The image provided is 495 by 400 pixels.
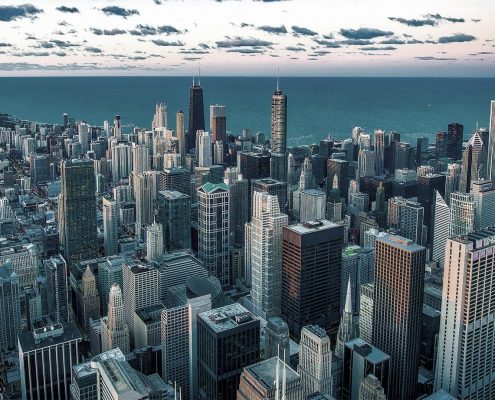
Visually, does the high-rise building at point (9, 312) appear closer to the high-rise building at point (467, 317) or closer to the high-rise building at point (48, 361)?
the high-rise building at point (48, 361)

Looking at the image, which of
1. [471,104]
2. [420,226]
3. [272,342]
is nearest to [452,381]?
[272,342]

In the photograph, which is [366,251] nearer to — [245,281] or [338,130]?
[245,281]

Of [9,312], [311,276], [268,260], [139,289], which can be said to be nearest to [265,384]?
[311,276]

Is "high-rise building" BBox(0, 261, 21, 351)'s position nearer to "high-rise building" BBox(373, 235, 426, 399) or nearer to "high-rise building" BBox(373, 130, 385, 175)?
"high-rise building" BBox(373, 235, 426, 399)

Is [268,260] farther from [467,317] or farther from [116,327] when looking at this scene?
[467,317]

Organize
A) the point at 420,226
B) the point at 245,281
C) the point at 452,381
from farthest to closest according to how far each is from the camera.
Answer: the point at 420,226 → the point at 245,281 → the point at 452,381
